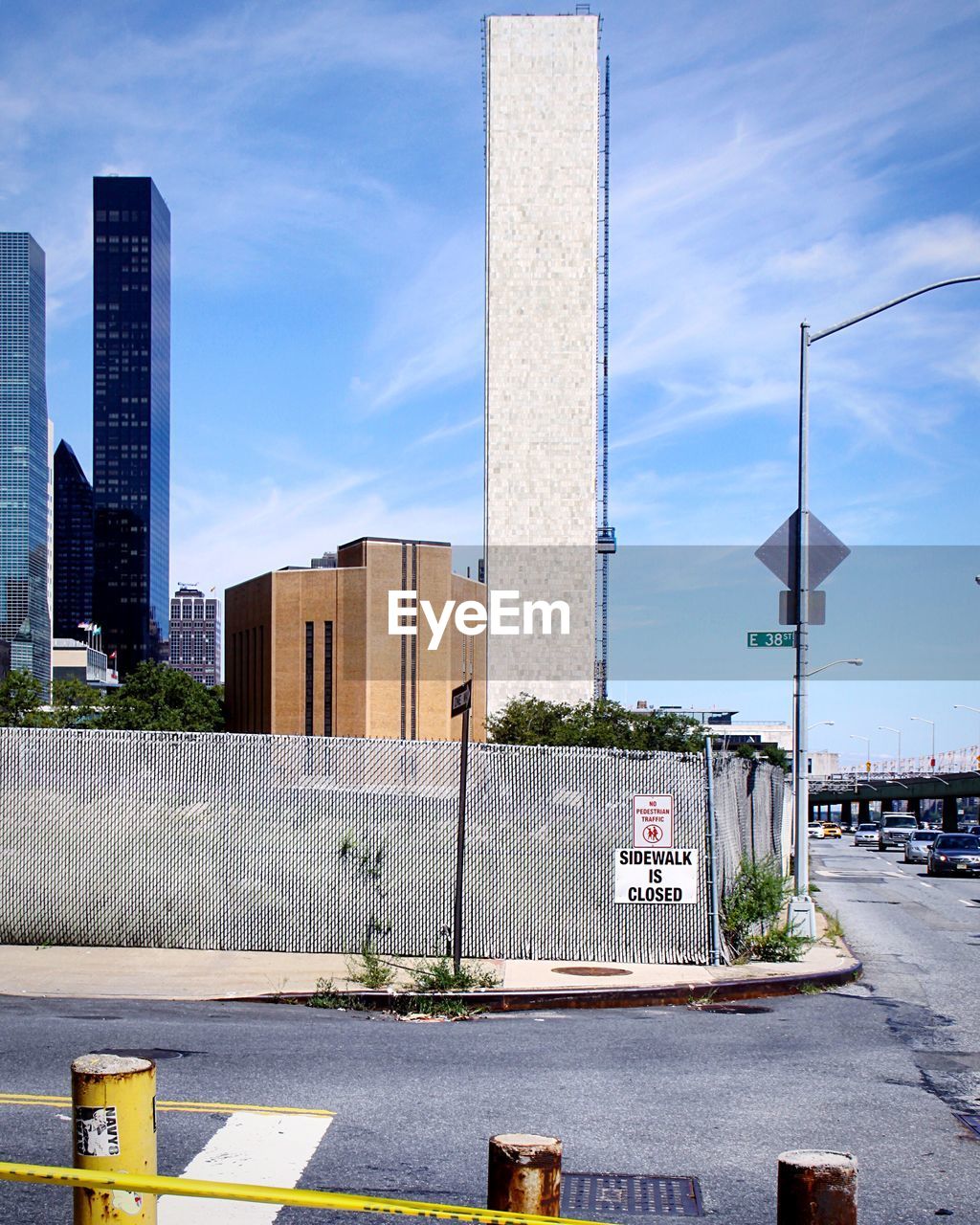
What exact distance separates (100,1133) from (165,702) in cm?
10968

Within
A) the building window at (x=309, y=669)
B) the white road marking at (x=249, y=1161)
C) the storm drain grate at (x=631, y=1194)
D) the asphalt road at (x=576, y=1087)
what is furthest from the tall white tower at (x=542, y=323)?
the storm drain grate at (x=631, y=1194)

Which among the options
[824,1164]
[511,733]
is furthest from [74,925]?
[511,733]

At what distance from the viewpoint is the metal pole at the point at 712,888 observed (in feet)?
46.1

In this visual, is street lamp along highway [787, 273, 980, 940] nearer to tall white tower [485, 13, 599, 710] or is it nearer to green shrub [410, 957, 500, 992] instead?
green shrub [410, 957, 500, 992]

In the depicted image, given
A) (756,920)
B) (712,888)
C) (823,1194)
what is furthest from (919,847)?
(823,1194)

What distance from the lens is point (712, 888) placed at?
46.3 feet

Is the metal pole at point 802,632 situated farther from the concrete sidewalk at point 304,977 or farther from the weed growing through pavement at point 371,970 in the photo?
the weed growing through pavement at point 371,970

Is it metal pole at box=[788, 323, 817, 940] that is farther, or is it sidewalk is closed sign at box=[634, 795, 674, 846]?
metal pole at box=[788, 323, 817, 940]

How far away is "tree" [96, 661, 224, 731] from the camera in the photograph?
334ft

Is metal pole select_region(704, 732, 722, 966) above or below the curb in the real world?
above

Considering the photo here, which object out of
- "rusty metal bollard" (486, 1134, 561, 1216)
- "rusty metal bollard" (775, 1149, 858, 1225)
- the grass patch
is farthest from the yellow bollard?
the grass patch

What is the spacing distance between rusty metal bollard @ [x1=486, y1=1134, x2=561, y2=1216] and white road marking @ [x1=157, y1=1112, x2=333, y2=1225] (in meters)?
2.65

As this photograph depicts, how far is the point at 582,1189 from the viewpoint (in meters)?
6.39

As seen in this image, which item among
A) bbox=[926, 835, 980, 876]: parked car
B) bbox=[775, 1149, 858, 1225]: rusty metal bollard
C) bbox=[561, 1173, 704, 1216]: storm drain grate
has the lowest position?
bbox=[926, 835, 980, 876]: parked car
